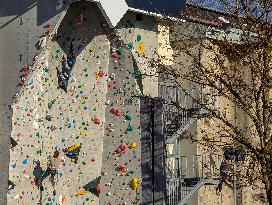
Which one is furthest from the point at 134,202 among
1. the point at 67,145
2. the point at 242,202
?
the point at 242,202

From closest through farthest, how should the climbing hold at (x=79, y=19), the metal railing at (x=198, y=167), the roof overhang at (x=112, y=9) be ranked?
the roof overhang at (x=112, y=9) → the climbing hold at (x=79, y=19) → the metal railing at (x=198, y=167)

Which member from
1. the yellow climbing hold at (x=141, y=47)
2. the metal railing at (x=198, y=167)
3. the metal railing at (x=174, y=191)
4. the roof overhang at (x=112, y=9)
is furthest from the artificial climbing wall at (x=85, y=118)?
the metal railing at (x=198, y=167)

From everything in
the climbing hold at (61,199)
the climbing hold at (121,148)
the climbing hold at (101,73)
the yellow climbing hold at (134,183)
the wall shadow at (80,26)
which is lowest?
the climbing hold at (61,199)

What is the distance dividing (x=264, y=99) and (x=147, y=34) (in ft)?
17.1

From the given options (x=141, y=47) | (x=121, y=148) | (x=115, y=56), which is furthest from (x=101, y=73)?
(x=121, y=148)

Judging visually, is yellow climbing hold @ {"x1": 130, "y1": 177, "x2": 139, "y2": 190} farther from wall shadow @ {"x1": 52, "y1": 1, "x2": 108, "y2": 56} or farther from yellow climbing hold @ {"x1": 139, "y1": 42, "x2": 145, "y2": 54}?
wall shadow @ {"x1": 52, "y1": 1, "x2": 108, "y2": 56}

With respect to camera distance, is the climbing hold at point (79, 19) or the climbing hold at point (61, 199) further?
the climbing hold at point (79, 19)

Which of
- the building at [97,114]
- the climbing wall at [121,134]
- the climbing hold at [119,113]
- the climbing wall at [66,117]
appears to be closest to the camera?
the climbing wall at [66,117]

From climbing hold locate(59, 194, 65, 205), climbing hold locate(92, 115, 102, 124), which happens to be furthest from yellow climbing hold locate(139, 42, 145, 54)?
climbing hold locate(59, 194, 65, 205)

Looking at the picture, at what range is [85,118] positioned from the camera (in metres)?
16.7

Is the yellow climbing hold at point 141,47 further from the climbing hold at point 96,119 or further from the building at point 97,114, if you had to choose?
the climbing hold at point 96,119

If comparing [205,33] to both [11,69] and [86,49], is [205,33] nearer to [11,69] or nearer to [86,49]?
[86,49]

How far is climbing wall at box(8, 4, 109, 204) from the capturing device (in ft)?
52.3

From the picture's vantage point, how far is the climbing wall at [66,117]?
15945mm
